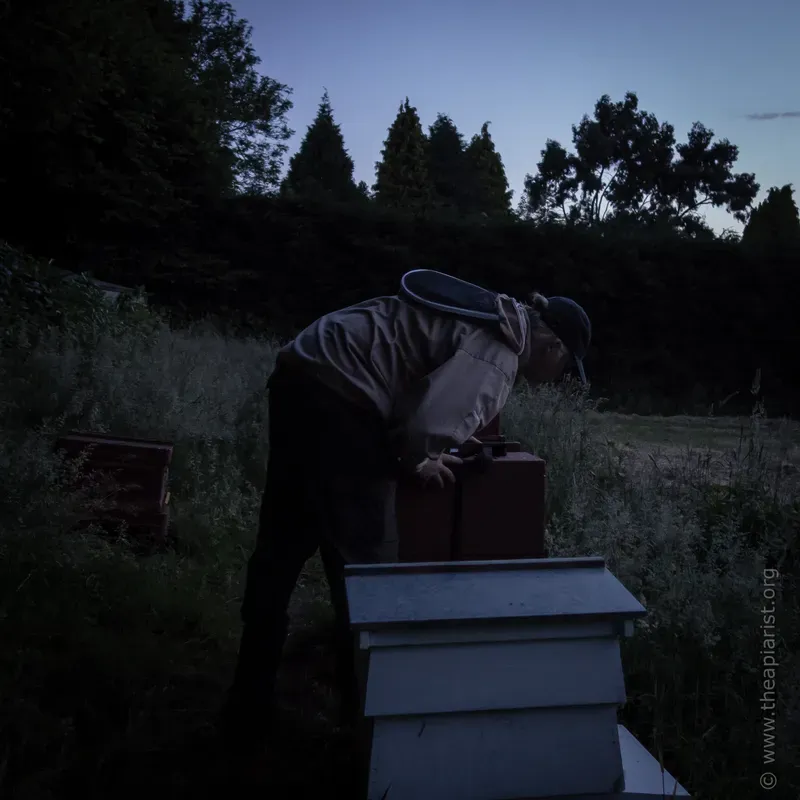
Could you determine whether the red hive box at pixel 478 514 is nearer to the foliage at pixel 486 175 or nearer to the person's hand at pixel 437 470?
the person's hand at pixel 437 470

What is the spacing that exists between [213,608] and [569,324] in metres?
1.88

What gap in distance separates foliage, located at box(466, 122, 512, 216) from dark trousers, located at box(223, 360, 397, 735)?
22.3 m

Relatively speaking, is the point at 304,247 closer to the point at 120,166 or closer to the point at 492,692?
the point at 120,166

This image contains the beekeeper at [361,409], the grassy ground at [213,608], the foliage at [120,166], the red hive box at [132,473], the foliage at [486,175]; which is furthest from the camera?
the foliage at [486,175]

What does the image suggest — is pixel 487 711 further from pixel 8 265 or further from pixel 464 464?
pixel 8 265

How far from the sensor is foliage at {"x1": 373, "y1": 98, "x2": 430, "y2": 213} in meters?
22.3

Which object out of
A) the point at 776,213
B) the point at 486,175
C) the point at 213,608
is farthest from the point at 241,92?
the point at 213,608

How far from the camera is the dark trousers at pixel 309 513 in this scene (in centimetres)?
212

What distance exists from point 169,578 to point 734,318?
1072cm

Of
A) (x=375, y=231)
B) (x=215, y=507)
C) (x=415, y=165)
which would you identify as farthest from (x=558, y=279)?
(x=415, y=165)

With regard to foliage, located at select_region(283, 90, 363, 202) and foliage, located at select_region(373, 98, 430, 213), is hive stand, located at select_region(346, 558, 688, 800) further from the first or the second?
foliage, located at select_region(283, 90, 363, 202)

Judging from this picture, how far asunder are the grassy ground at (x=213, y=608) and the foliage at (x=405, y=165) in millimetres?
18501

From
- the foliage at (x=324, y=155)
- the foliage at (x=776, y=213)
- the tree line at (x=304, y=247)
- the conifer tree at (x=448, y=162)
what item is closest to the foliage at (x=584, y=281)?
the tree line at (x=304, y=247)

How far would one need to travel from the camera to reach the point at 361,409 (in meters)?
2.13
